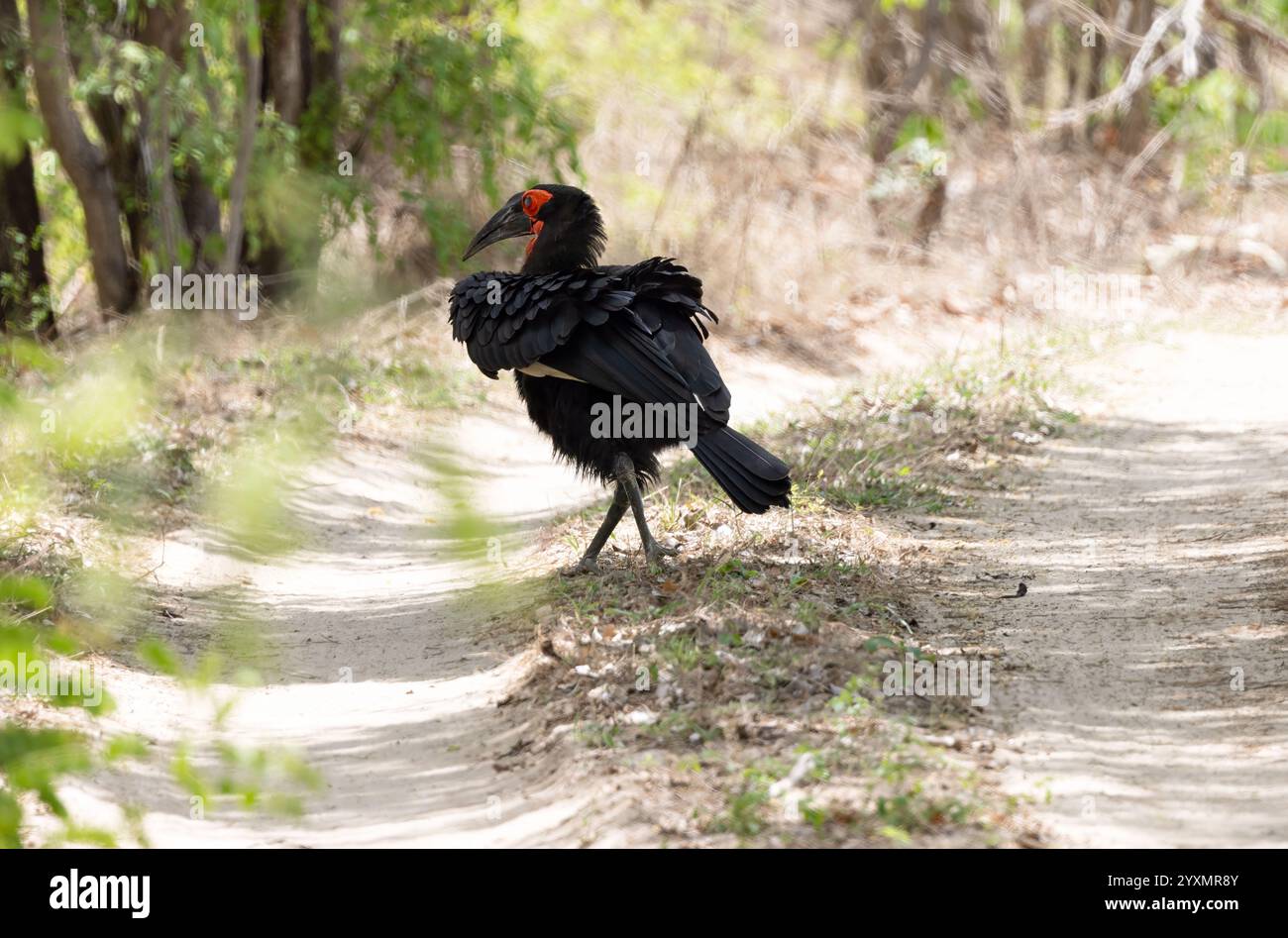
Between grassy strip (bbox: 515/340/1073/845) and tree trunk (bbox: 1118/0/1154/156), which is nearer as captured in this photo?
grassy strip (bbox: 515/340/1073/845)

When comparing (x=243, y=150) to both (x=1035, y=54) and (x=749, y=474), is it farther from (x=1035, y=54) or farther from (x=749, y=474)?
(x=1035, y=54)

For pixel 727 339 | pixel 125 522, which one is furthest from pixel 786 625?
pixel 727 339

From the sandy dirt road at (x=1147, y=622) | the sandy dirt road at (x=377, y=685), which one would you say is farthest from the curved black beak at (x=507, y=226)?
the sandy dirt road at (x=1147, y=622)

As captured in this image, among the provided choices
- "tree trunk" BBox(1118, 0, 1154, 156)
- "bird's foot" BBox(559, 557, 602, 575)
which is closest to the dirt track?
"bird's foot" BBox(559, 557, 602, 575)

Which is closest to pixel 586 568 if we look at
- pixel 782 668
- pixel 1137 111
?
pixel 782 668

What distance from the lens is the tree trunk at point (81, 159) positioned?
9.43 m

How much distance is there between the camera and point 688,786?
4027 millimetres

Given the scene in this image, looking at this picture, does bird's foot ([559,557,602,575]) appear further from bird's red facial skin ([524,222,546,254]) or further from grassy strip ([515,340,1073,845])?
bird's red facial skin ([524,222,546,254])

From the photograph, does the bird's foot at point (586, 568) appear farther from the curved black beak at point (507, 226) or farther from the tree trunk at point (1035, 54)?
the tree trunk at point (1035, 54)

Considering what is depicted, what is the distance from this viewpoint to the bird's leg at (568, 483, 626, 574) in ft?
20.1

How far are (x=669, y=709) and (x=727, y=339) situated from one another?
786 centimetres

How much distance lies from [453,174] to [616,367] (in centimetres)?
676

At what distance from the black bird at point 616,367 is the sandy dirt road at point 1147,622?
4.23 ft

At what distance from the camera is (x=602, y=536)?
6.20m
